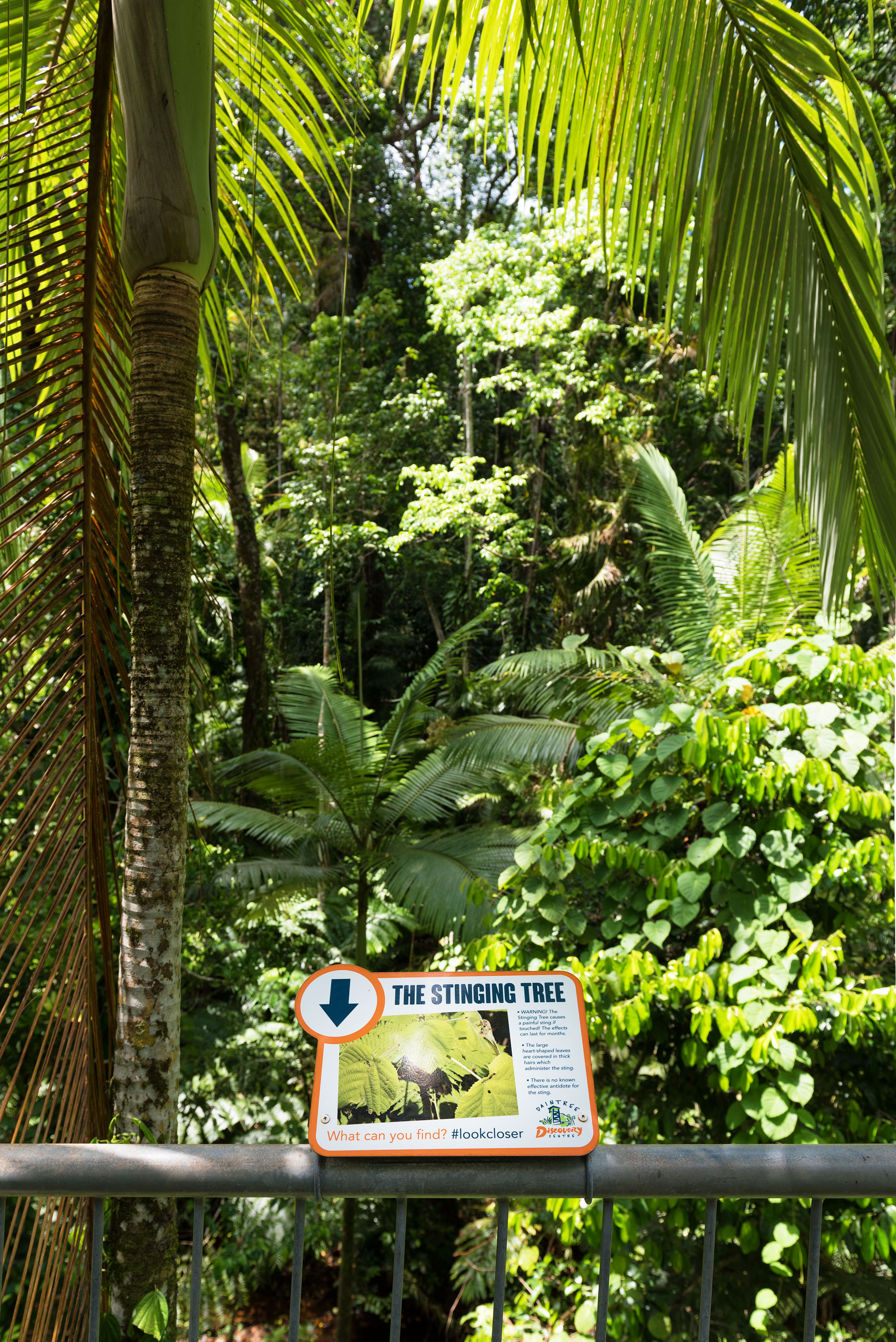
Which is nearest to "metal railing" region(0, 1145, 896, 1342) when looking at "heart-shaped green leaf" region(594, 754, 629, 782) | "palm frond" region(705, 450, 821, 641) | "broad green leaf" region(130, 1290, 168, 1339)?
"broad green leaf" region(130, 1290, 168, 1339)

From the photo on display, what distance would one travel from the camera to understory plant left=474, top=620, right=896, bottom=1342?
104 inches

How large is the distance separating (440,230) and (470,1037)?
515 inches

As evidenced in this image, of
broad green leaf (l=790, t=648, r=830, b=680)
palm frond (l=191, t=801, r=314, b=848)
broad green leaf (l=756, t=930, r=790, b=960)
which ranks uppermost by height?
palm frond (l=191, t=801, r=314, b=848)

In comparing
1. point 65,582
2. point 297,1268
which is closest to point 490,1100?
point 297,1268

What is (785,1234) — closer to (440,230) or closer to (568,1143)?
(568,1143)

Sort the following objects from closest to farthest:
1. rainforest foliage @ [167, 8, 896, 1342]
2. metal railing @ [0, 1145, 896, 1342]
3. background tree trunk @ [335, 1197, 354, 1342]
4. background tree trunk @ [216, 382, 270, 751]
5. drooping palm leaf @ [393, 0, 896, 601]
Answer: metal railing @ [0, 1145, 896, 1342] → drooping palm leaf @ [393, 0, 896, 601] → rainforest foliage @ [167, 8, 896, 1342] → background tree trunk @ [335, 1197, 354, 1342] → background tree trunk @ [216, 382, 270, 751]

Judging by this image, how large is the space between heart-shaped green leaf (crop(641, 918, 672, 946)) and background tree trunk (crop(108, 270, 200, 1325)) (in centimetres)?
170

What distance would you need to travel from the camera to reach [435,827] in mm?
8820

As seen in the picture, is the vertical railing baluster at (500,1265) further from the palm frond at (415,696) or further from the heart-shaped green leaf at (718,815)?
the palm frond at (415,696)

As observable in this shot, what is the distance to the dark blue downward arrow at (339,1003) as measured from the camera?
3.43 feet

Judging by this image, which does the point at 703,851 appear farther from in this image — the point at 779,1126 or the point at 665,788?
the point at 779,1126

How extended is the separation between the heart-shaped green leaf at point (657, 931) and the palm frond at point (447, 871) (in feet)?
8.25

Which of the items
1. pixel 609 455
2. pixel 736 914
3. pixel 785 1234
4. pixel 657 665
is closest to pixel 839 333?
pixel 736 914

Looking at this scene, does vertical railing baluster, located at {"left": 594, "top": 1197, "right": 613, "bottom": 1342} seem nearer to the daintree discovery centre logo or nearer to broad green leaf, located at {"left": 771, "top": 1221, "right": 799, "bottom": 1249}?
the daintree discovery centre logo
